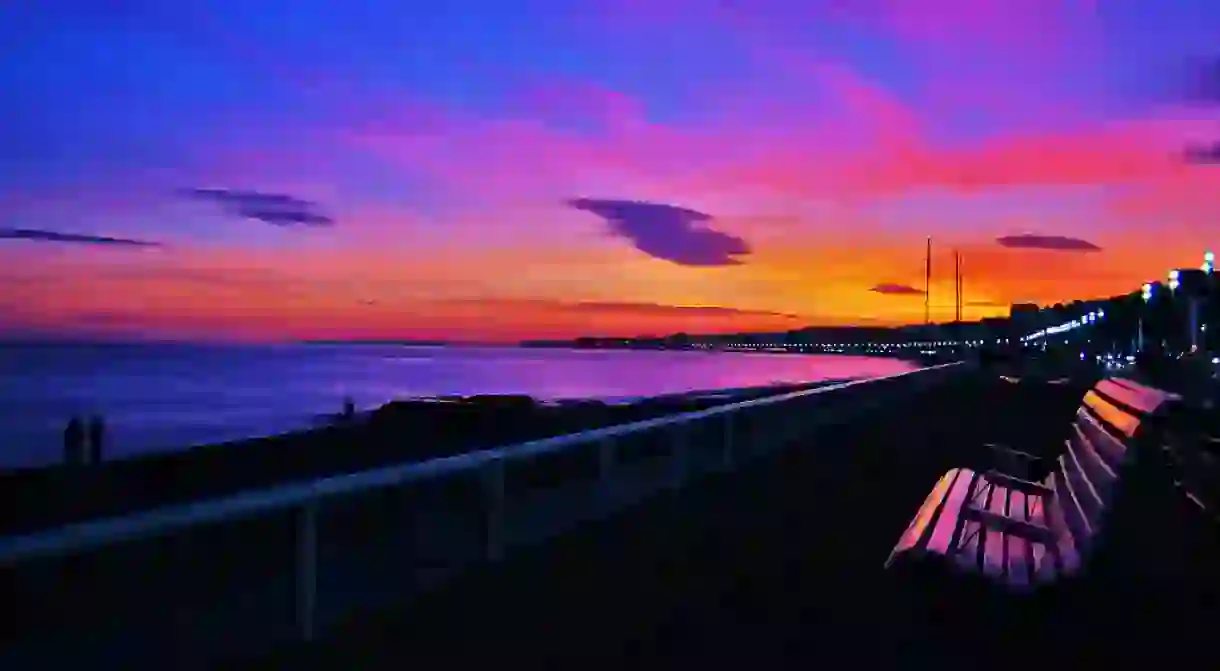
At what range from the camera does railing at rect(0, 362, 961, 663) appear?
4.51 meters

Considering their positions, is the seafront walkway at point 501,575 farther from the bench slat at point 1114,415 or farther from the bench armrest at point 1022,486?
the bench slat at point 1114,415

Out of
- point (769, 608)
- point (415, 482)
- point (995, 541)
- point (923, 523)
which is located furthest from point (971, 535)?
point (415, 482)

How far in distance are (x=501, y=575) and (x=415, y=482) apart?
40.0 inches

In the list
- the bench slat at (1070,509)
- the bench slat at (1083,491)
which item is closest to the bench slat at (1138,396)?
the bench slat at (1083,491)

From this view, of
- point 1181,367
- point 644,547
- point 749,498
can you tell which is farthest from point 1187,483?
point 1181,367

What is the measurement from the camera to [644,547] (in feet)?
30.7

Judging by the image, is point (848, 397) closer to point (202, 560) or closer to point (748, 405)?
point (748, 405)

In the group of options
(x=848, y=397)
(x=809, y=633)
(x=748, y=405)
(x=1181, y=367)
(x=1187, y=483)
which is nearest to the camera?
(x=809, y=633)

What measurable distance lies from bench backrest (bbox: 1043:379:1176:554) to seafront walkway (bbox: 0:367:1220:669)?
840 mm

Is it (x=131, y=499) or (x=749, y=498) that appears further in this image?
(x=131, y=499)

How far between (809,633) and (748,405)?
9712 mm

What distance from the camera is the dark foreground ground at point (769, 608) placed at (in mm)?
6090

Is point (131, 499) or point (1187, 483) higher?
point (1187, 483)

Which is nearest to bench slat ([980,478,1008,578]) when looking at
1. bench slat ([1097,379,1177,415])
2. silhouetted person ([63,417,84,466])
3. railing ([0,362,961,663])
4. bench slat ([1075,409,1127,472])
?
bench slat ([1075,409,1127,472])
